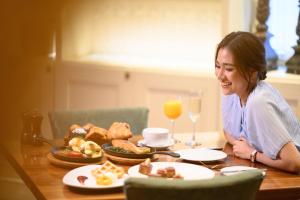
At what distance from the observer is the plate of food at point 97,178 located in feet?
5.42

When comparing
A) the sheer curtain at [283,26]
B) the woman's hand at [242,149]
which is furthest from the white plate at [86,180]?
the sheer curtain at [283,26]

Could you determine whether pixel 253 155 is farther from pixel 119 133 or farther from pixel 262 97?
pixel 119 133

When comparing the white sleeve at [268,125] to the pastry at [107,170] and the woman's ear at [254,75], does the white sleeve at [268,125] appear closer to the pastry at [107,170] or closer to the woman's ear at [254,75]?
the woman's ear at [254,75]

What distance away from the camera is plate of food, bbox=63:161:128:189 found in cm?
165

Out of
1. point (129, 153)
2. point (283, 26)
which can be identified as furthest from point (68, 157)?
point (283, 26)

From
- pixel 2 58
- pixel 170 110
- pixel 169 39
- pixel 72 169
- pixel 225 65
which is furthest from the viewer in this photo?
pixel 169 39

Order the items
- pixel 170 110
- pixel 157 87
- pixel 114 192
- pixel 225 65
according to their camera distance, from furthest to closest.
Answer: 1. pixel 157 87
2. pixel 170 110
3. pixel 225 65
4. pixel 114 192

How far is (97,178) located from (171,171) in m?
0.23

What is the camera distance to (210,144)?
2361 mm

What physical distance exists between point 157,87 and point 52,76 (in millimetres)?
718

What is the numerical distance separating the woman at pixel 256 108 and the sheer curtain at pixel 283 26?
1329 millimetres

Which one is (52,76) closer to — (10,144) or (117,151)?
(10,144)

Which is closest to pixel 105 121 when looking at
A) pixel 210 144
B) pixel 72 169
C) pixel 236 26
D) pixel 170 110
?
pixel 170 110

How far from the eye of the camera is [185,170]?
1868 mm
